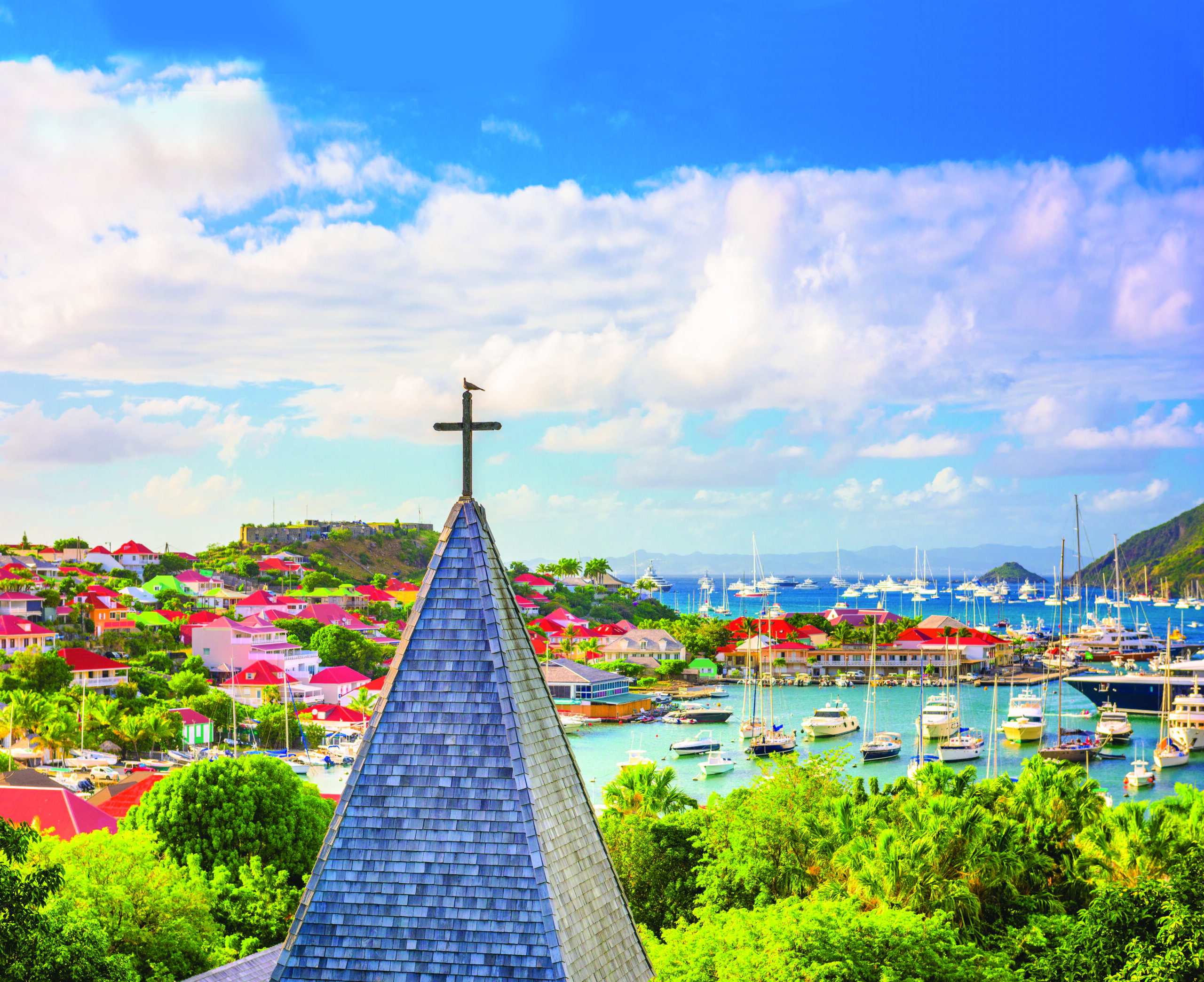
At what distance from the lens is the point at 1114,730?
216 feet

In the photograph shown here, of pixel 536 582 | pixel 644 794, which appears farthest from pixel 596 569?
pixel 644 794

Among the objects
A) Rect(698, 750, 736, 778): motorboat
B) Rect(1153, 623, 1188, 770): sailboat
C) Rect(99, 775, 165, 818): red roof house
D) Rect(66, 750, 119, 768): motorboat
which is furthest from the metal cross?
Rect(1153, 623, 1188, 770): sailboat

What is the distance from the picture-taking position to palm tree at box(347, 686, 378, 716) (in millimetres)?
68938

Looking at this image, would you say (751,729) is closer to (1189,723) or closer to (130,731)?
(1189,723)

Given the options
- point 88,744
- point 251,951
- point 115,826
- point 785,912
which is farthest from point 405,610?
point 785,912

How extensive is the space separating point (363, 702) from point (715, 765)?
79.8ft

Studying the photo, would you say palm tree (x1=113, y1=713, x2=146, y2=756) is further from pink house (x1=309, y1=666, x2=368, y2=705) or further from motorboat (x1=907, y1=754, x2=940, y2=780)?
motorboat (x1=907, y1=754, x2=940, y2=780)

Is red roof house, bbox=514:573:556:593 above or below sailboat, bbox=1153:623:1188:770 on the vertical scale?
above

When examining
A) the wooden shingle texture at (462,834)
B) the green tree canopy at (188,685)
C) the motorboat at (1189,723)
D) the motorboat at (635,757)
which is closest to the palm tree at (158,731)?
the green tree canopy at (188,685)

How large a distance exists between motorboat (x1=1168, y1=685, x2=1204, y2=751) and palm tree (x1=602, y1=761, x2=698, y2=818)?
45.2 m

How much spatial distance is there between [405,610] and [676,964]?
359 ft

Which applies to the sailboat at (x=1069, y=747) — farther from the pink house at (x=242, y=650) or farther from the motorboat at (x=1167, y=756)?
the pink house at (x=242, y=650)

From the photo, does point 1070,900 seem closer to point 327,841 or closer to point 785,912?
point 785,912

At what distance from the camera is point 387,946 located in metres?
8.30
